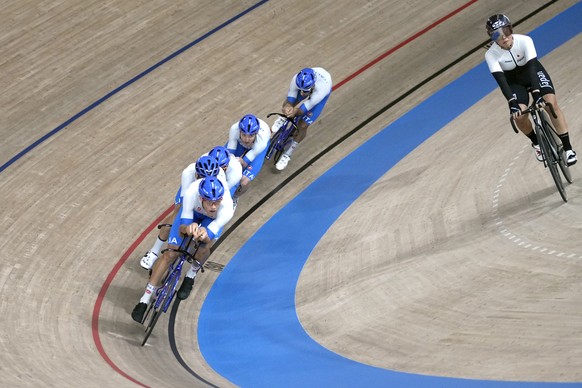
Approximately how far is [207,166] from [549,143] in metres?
2.61

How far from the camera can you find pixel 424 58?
10.6 m

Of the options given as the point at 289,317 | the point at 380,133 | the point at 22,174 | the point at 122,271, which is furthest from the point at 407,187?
the point at 22,174

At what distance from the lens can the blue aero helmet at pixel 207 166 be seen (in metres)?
7.14

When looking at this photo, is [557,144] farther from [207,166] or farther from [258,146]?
[207,166]

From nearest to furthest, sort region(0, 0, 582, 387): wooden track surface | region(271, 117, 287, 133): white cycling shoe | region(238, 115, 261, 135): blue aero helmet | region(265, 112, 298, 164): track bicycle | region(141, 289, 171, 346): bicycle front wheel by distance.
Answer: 1. region(0, 0, 582, 387): wooden track surface
2. region(141, 289, 171, 346): bicycle front wheel
3. region(238, 115, 261, 135): blue aero helmet
4. region(271, 117, 287, 133): white cycling shoe
5. region(265, 112, 298, 164): track bicycle

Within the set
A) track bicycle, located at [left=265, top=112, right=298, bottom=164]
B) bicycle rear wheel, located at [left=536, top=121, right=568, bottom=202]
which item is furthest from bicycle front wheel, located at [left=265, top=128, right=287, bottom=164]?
bicycle rear wheel, located at [left=536, top=121, right=568, bottom=202]

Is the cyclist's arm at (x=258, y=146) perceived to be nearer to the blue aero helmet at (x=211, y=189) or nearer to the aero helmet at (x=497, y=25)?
the blue aero helmet at (x=211, y=189)

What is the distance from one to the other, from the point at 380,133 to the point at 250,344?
10.6 feet

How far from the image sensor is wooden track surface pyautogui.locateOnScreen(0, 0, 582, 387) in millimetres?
6715

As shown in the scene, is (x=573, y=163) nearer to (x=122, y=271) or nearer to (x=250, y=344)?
(x=250, y=344)

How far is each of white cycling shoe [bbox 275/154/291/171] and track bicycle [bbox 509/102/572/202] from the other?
2309mm

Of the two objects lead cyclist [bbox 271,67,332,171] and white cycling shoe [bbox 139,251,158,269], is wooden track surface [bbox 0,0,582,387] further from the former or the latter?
lead cyclist [bbox 271,67,332,171]

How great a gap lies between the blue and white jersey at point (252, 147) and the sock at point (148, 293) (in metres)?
1.46

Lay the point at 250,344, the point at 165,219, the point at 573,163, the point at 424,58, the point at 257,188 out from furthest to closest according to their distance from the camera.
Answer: the point at 424,58 → the point at 257,188 → the point at 165,219 → the point at 573,163 → the point at 250,344
